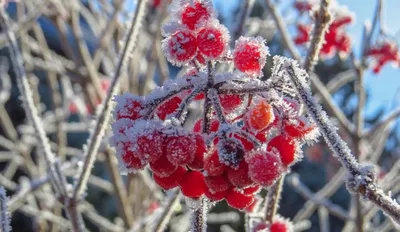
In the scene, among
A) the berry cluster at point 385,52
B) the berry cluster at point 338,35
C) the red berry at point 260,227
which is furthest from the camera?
the berry cluster at point 385,52

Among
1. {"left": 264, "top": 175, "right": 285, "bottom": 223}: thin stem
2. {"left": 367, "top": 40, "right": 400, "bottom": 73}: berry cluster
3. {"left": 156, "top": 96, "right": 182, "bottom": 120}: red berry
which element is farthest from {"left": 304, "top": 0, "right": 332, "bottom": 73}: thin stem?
{"left": 367, "top": 40, "right": 400, "bottom": 73}: berry cluster

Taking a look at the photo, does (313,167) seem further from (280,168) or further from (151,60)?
(280,168)

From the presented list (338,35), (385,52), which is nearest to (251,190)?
(338,35)

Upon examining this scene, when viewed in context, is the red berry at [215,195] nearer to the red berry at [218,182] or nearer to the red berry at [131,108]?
the red berry at [218,182]

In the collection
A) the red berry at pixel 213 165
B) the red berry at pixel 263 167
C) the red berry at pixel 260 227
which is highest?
the red berry at pixel 260 227

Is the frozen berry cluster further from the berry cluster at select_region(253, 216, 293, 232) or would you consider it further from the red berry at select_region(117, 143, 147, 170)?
the berry cluster at select_region(253, 216, 293, 232)

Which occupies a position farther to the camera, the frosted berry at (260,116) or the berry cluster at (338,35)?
the berry cluster at (338,35)

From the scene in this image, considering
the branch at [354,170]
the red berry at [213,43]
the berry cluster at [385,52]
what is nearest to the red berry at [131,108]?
the red berry at [213,43]
